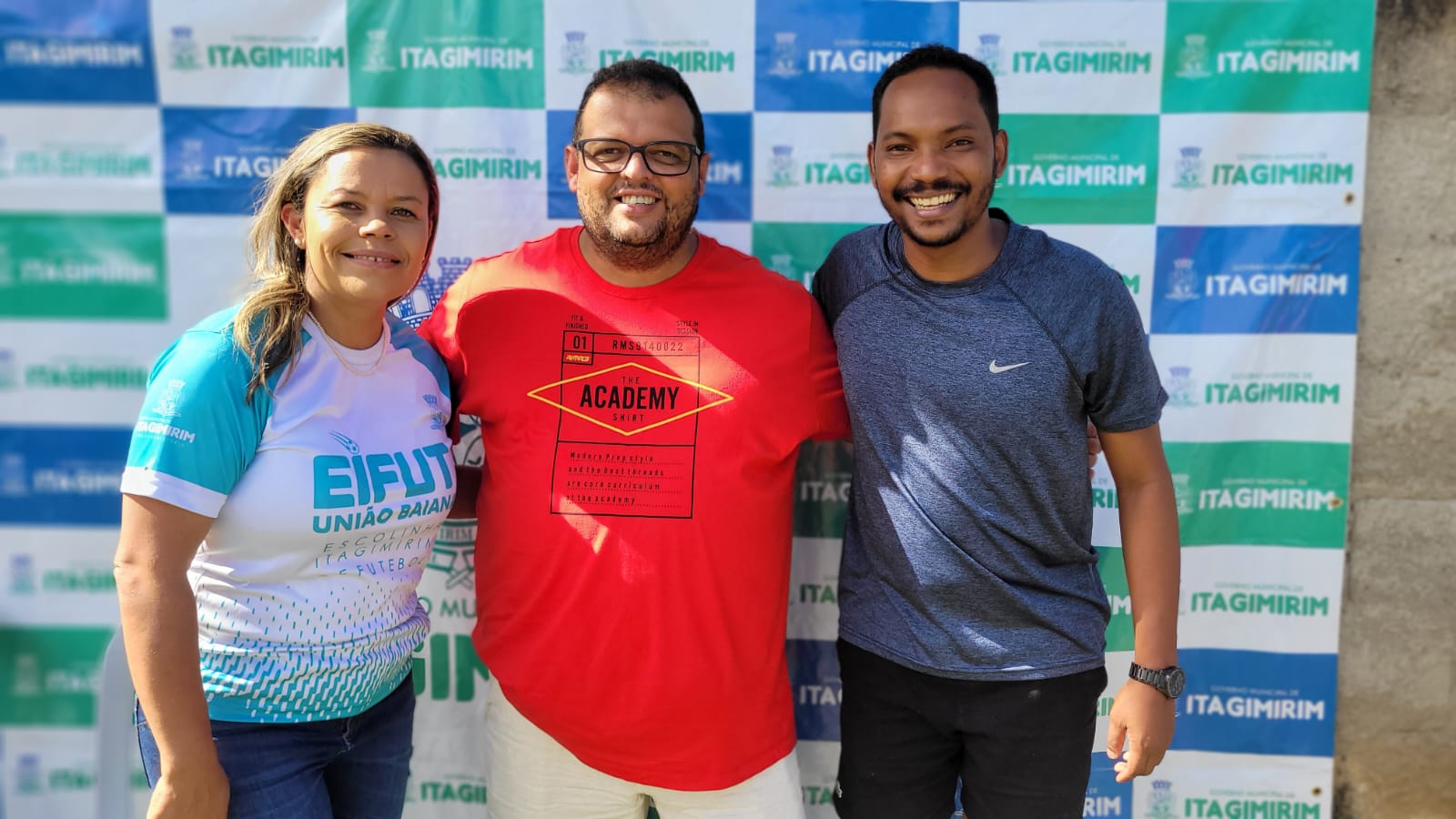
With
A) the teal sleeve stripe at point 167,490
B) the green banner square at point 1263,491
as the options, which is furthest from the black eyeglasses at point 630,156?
the green banner square at point 1263,491

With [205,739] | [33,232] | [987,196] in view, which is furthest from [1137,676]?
[33,232]

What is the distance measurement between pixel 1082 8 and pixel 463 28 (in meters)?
1.65

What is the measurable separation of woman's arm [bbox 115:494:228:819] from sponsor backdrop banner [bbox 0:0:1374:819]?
3.56 ft

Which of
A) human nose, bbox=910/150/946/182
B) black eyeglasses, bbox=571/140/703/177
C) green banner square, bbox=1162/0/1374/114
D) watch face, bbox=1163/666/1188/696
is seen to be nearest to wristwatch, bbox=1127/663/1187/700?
watch face, bbox=1163/666/1188/696

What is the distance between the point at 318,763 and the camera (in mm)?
1692

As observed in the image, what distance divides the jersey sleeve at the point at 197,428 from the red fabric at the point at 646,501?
1.74 feet

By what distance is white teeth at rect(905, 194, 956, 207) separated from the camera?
70.9 inches

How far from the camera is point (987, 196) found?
6.01 ft

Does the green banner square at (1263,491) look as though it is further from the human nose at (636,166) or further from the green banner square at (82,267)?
the green banner square at (82,267)

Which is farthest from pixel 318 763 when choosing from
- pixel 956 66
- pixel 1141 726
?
pixel 956 66

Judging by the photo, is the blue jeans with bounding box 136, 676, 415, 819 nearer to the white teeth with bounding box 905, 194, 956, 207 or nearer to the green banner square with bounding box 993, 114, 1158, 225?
the white teeth with bounding box 905, 194, 956, 207

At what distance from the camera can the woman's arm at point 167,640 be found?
4.79 ft

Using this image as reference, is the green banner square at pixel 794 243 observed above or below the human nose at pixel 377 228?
above

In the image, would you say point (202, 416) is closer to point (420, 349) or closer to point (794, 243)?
point (420, 349)
